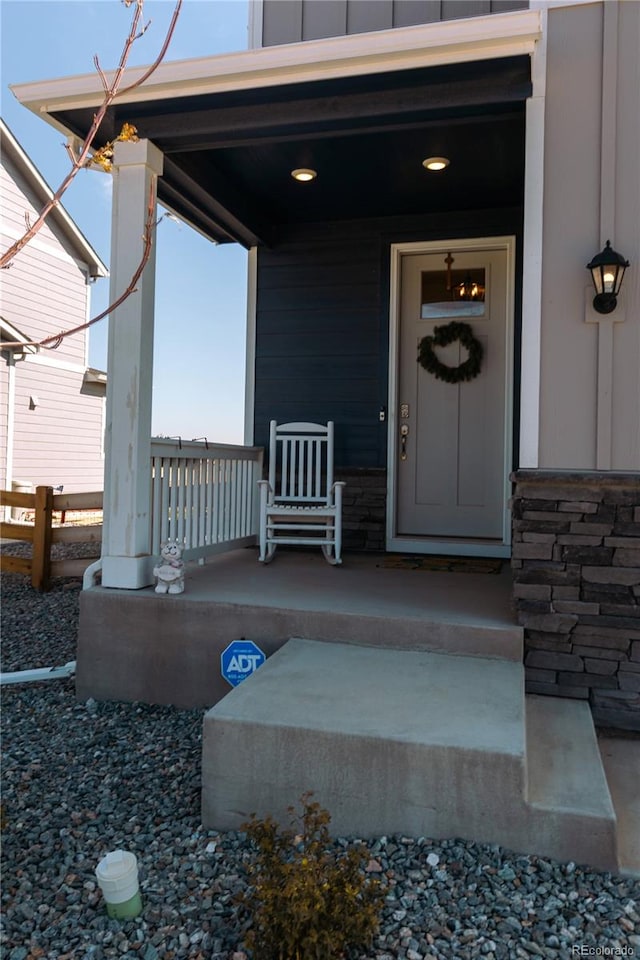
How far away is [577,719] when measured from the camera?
2.38 meters

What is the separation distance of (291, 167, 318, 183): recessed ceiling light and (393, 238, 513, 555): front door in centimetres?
94

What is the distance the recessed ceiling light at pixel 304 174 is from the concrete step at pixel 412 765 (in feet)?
9.48

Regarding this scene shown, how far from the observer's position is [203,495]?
12.3ft

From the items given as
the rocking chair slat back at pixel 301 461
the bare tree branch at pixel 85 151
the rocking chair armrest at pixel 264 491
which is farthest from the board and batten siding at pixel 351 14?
the bare tree branch at pixel 85 151

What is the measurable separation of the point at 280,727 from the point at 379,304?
3267 millimetres

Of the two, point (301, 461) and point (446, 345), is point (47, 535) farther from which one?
point (446, 345)

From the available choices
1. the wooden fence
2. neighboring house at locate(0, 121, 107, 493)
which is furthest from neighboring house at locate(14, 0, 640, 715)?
neighboring house at locate(0, 121, 107, 493)

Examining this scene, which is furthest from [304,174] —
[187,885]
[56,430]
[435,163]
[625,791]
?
[56,430]

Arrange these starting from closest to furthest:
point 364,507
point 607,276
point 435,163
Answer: point 607,276, point 435,163, point 364,507

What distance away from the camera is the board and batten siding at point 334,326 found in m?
4.54

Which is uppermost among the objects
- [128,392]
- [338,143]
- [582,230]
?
[338,143]

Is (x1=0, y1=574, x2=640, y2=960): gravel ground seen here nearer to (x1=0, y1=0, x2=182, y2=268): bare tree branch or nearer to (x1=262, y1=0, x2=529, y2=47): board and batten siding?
(x1=0, y1=0, x2=182, y2=268): bare tree branch

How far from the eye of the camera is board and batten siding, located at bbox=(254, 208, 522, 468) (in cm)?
454

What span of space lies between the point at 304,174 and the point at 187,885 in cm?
354
